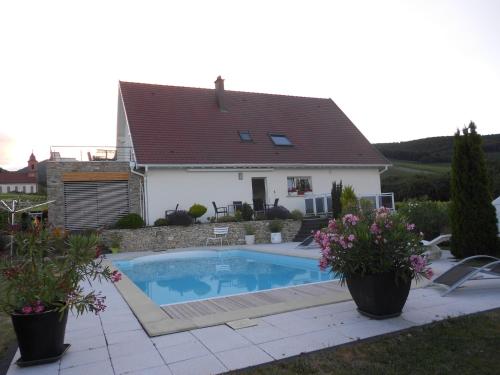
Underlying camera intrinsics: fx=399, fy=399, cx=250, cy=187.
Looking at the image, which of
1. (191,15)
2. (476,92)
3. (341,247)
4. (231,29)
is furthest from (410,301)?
(476,92)

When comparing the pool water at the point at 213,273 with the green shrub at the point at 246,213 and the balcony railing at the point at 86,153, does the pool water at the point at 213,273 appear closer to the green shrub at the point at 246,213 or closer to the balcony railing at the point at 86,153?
the green shrub at the point at 246,213

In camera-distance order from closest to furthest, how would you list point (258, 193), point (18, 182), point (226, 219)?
point (226, 219), point (258, 193), point (18, 182)

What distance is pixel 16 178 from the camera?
8750cm

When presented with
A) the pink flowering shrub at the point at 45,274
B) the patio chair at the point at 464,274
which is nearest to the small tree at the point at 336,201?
the patio chair at the point at 464,274

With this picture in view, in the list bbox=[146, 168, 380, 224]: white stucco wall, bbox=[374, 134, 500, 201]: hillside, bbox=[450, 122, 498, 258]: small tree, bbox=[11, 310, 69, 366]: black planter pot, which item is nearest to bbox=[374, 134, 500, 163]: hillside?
bbox=[374, 134, 500, 201]: hillside

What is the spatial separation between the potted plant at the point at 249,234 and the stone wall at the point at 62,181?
5304mm

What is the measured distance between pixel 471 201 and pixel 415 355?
21.7 feet

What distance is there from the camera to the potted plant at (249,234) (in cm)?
1675

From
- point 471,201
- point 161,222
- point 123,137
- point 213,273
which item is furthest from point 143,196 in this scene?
point 471,201

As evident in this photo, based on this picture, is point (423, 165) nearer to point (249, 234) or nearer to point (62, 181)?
point (249, 234)

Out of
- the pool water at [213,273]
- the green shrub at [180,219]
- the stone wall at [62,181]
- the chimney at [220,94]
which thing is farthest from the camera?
the chimney at [220,94]

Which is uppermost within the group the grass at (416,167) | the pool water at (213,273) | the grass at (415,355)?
the grass at (416,167)

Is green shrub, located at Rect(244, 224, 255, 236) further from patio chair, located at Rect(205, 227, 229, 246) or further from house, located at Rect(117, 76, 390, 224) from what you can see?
house, located at Rect(117, 76, 390, 224)

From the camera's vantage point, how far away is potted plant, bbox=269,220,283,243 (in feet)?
55.1
